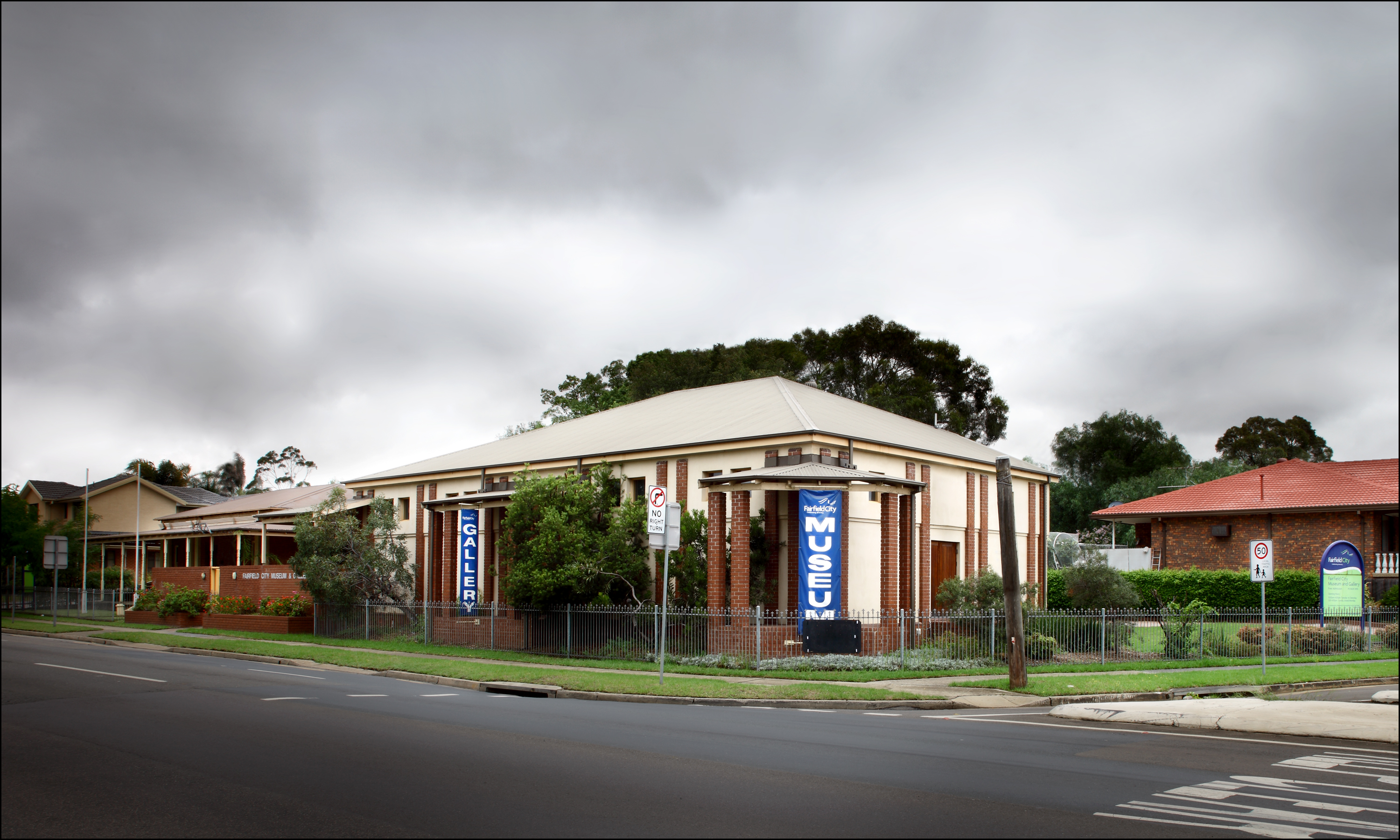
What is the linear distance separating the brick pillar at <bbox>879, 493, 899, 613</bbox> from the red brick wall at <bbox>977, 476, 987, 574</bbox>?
26.8ft

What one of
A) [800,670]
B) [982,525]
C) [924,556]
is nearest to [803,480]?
[800,670]

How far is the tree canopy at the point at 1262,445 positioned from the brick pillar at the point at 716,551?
49.6 metres

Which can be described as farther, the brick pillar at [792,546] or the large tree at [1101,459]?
the large tree at [1101,459]

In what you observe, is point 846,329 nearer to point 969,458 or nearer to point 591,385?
point 591,385

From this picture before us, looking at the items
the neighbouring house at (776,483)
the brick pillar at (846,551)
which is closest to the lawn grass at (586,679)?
the neighbouring house at (776,483)

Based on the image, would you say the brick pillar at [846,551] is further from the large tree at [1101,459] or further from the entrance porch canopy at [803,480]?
the large tree at [1101,459]

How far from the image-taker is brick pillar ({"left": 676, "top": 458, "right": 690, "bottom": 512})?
100 ft

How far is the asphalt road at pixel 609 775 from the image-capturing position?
641cm

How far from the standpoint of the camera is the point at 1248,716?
14.2 m

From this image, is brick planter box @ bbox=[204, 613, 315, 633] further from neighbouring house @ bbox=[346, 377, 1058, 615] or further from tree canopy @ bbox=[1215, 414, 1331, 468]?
tree canopy @ bbox=[1215, 414, 1331, 468]

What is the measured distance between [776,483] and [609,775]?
15864mm

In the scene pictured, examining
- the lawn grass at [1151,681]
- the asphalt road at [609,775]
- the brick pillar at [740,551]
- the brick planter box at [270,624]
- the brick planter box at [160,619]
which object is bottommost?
the brick planter box at [160,619]

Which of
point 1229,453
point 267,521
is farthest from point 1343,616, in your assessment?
point 1229,453

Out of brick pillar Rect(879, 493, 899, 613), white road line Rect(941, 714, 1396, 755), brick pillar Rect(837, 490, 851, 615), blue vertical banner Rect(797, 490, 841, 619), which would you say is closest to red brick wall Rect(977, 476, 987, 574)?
brick pillar Rect(837, 490, 851, 615)
